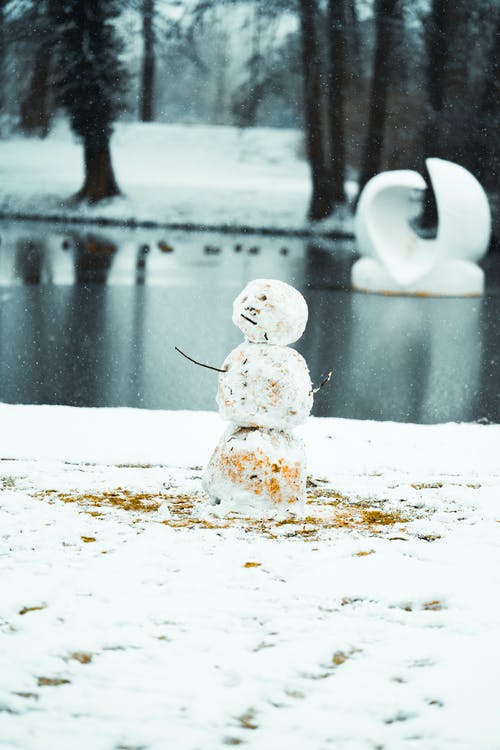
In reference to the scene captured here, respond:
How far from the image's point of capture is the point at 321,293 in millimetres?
11266

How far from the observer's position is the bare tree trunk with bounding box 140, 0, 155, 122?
35.3 feet

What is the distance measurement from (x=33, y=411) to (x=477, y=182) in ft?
24.9

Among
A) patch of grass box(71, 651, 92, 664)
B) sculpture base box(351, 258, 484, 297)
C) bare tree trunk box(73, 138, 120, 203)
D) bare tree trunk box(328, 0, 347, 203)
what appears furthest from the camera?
sculpture base box(351, 258, 484, 297)

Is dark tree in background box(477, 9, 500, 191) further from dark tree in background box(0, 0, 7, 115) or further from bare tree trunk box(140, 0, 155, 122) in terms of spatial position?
dark tree in background box(0, 0, 7, 115)

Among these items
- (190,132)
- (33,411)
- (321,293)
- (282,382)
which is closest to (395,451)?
(282,382)

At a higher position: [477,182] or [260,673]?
[477,182]

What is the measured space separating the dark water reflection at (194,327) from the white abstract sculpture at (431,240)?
34cm

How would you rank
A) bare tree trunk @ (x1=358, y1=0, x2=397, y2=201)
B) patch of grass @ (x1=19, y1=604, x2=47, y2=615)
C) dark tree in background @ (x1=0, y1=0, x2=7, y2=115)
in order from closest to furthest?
patch of grass @ (x1=19, y1=604, x2=47, y2=615) → dark tree in background @ (x1=0, y1=0, x2=7, y2=115) → bare tree trunk @ (x1=358, y1=0, x2=397, y2=201)

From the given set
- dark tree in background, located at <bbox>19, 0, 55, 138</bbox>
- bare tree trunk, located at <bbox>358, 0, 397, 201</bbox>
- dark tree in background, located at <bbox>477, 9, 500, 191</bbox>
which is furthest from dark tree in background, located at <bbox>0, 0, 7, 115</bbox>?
Answer: dark tree in background, located at <bbox>477, 9, 500, 191</bbox>

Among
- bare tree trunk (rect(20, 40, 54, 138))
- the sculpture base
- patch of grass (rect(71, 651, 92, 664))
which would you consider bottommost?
patch of grass (rect(71, 651, 92, 664))

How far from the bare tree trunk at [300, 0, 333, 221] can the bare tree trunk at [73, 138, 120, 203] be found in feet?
7.46

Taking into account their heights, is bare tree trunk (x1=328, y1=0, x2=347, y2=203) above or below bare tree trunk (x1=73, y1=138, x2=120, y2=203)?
above

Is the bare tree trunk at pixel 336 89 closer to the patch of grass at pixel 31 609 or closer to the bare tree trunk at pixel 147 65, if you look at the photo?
the bare tree trunk at pixel 147 65

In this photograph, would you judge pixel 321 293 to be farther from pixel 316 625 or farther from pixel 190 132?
pixel 316 625
